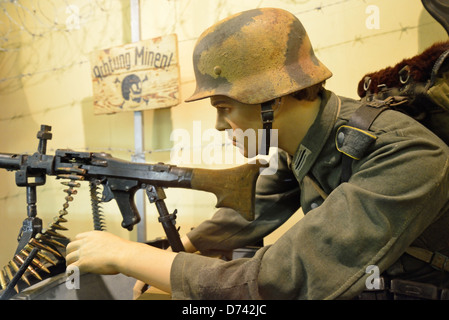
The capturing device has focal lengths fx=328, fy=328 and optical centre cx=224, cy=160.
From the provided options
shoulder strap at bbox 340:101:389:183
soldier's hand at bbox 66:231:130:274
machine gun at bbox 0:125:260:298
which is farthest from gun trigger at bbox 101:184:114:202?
shoulder strap at bbox 340:101:389:183

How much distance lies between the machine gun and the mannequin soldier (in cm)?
17

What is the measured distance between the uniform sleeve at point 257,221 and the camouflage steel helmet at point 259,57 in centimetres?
42

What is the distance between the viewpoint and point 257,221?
4.24 ft

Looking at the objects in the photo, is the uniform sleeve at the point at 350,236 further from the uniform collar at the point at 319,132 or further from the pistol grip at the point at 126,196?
the pistol grip at the point at 126,196

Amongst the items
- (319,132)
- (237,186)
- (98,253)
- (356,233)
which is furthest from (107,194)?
(356,233)

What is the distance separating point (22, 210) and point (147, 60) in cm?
134

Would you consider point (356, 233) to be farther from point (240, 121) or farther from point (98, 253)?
point (98, 253)

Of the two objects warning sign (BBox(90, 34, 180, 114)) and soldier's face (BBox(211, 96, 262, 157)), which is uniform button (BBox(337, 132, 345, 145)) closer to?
soldier's face (BBox(211, 96, 262, 157))

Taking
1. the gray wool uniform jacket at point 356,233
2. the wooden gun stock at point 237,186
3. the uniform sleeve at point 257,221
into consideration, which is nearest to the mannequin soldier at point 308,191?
the gray wool uniform jacket at point 356,233

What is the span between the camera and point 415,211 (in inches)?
27.7
